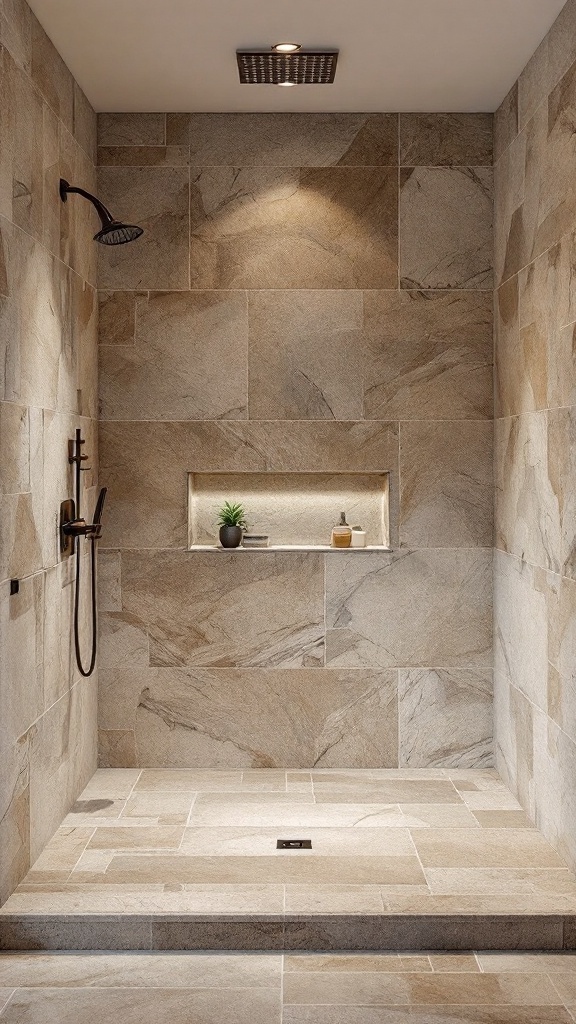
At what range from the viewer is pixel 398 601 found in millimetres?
4066

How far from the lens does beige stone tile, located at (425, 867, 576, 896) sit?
115 inches

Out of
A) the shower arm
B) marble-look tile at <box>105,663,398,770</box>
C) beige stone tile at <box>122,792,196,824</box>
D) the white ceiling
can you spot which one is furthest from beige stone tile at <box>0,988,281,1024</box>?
the white ceiling

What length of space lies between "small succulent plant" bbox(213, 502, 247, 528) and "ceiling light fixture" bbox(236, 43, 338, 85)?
1.63 metres

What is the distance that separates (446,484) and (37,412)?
67.6 inches

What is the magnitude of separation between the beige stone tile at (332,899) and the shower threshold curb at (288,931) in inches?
1.0

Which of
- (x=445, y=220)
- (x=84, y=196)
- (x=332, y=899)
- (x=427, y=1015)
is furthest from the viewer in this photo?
(x=445, y=220)

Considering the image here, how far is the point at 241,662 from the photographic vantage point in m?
4.07

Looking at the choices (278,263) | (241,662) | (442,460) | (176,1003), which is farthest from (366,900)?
(278,263)

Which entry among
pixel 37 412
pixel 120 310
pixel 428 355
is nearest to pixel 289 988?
pixel 37 412

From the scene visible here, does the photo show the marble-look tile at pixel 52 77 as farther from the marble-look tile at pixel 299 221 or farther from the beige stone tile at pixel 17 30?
the marble-look tile at pixel 299 221

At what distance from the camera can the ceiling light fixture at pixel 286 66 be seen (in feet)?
11.2

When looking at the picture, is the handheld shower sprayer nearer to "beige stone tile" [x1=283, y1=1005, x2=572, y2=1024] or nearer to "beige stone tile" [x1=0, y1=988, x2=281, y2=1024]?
"beige stone tile" [x1=0, y1=988, x2=281, y2=1024]

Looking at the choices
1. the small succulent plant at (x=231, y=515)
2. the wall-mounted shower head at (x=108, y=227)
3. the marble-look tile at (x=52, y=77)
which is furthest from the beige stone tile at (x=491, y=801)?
the marble-look tile at (x=52, y=77)

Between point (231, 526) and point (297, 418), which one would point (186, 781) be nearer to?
point (231, 526)
